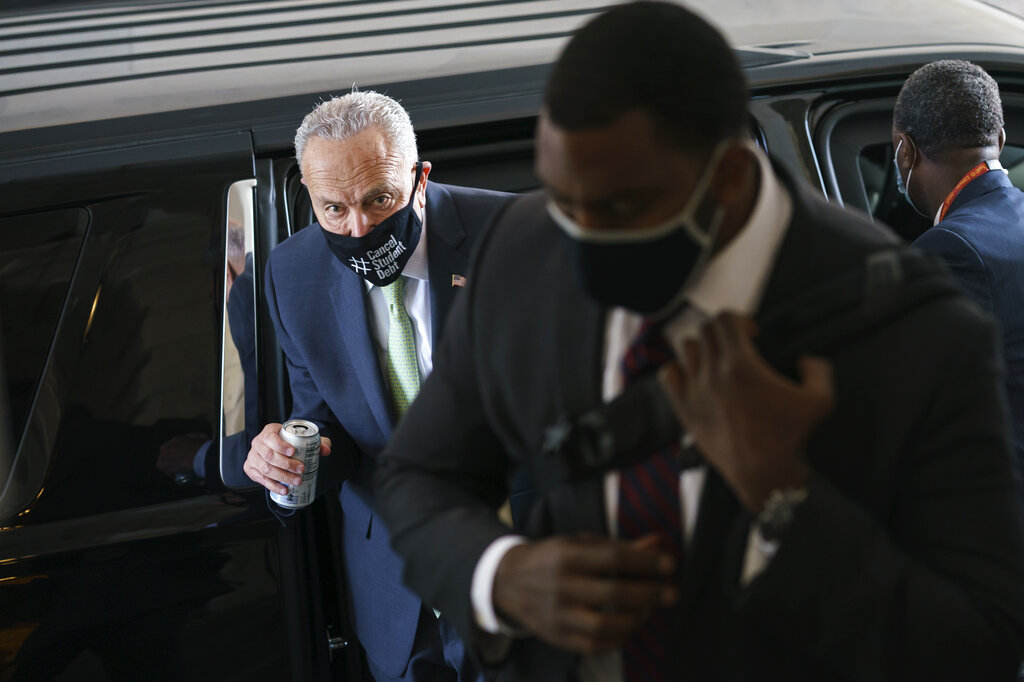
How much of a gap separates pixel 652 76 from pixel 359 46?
1.75 meters

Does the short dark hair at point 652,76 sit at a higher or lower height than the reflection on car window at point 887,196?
higher

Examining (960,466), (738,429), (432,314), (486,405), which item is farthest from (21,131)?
(960,466)

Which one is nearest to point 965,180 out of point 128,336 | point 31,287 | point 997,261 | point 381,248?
point 997,261

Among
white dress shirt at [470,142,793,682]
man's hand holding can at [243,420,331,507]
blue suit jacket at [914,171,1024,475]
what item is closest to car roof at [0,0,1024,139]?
blue suit jacket at [914,171,1024,475]

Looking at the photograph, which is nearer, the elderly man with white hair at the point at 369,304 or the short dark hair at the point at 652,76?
the short dark hair at the point at 652,76

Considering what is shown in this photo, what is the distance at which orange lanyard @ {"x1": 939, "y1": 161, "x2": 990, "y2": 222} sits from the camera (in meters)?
2.19

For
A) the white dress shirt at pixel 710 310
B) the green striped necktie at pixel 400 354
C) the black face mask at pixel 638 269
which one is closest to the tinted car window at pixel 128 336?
the green striped necktie at pixel 400 354

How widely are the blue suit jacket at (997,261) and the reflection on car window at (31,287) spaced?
193 centimetres

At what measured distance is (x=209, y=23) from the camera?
8.32 feet

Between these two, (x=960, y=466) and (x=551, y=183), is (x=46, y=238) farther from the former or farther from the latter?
(x=960, y=466)

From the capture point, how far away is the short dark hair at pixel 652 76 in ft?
2.74

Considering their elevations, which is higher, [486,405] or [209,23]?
[209,23]

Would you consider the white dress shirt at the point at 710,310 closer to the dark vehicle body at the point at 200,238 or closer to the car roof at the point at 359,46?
the dark vehicle body at the point at 200,238

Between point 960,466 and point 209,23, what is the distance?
232 cm
